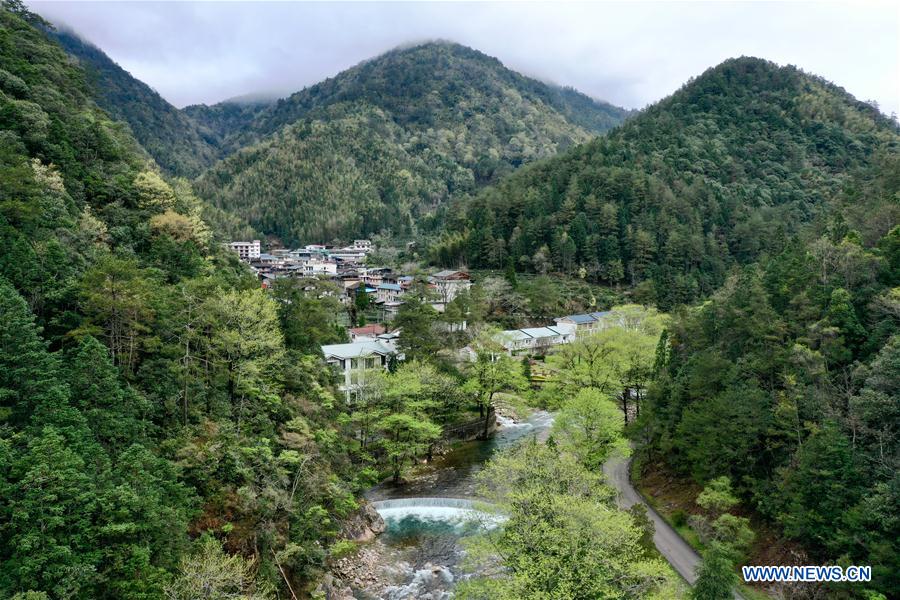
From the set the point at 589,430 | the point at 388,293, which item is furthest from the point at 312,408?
the point at 388,293

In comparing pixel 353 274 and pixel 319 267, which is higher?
pixel 319 267

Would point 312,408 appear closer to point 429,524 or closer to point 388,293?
point 429,524

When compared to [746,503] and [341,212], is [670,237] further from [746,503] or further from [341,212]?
[341,212]

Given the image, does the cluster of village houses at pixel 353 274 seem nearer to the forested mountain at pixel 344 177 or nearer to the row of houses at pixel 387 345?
the row of houses at pixel 387 345

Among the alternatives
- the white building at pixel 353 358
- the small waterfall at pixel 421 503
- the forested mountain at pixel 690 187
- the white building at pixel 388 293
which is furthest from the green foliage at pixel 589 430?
the white building at pixel 388 293

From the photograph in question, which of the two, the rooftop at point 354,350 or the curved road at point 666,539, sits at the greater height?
the rooftop at point 354,350

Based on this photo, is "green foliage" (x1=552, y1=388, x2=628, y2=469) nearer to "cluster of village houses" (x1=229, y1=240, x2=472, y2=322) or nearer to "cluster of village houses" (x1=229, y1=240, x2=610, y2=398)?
"cluster of village houses" (x1=229, y1=240, x2=610, y2=398)

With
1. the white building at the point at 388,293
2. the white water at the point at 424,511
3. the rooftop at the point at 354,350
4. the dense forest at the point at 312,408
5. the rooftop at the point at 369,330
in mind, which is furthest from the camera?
the white building at the point at 388,293
